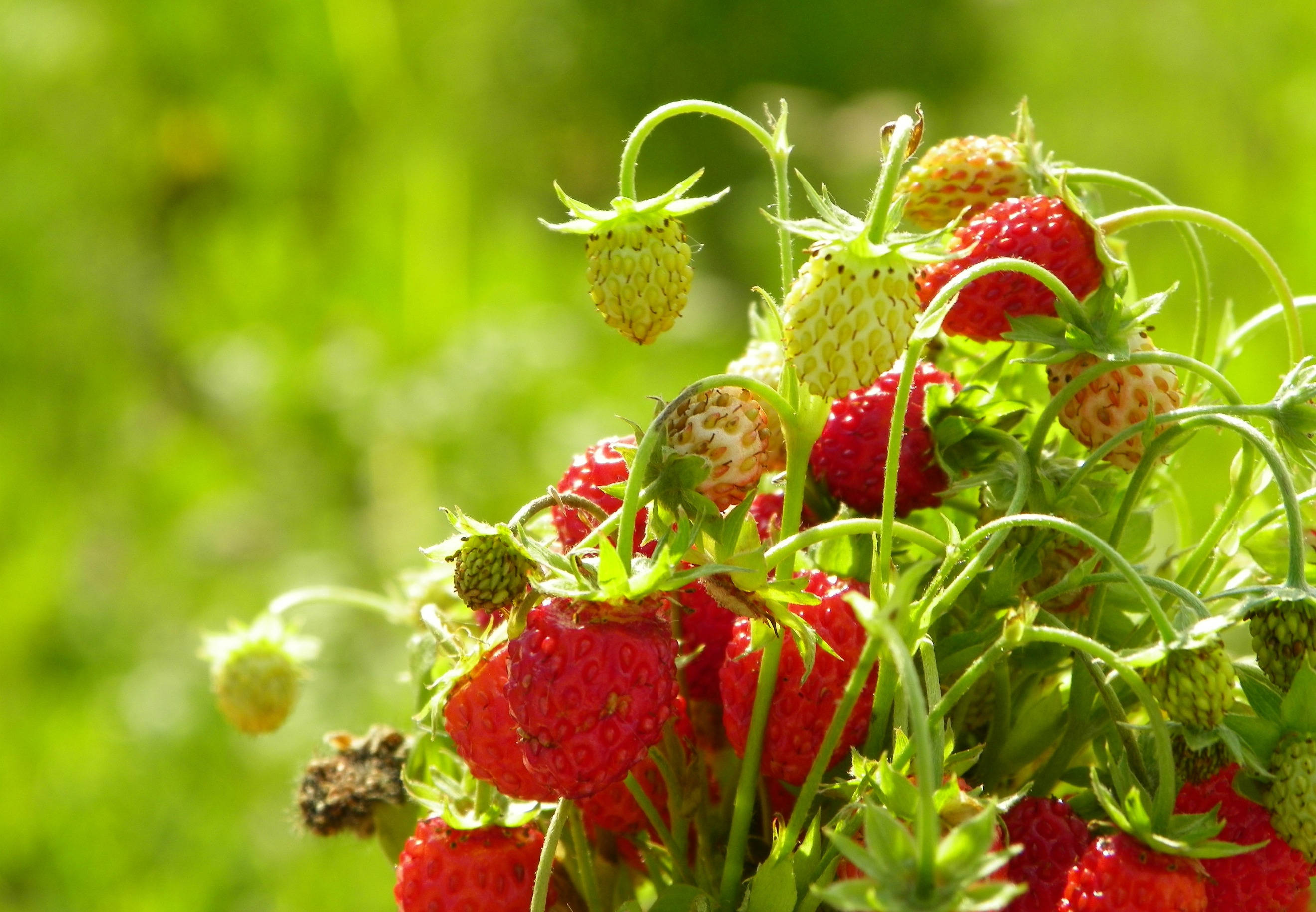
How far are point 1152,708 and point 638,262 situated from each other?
177 millimetres

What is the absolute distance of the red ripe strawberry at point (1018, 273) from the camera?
406 millimetres

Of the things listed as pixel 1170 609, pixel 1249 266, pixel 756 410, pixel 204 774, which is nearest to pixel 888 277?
pixel 756 410

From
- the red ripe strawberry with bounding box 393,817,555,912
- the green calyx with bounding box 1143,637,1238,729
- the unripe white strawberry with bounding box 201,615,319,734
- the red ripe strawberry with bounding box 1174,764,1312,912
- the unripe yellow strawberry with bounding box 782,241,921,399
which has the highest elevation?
the unripe white strawberry with bounding box 201,615,319,734

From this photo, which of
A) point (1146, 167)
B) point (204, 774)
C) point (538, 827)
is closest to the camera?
point (538, 827)

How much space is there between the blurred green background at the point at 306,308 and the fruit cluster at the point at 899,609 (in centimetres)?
120

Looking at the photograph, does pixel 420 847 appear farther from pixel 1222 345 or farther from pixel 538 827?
pixel 1222 345

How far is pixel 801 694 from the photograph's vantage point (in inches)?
15.4

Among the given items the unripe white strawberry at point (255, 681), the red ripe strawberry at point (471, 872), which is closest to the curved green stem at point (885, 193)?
the red ripe strawberry at point (471, 872)

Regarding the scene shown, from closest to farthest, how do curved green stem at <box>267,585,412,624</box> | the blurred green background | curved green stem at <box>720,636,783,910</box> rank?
curved green stem at <box>720,636,783,910</box>
curved green stem at <box>267,585,412,624</box>
the blurred green background

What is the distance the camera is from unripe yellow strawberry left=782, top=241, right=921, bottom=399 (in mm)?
333

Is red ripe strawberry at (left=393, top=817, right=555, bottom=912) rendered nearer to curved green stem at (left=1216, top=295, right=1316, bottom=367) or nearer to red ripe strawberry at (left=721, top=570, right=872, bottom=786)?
red ripe strawberry at (left=721, top=570, right=872, bottom=786)

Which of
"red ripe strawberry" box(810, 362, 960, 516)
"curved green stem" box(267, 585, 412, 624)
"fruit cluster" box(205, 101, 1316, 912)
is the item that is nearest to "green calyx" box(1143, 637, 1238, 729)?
"fruit cluster" box(205, 101, 1316, 912)

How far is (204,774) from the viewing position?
1.80 m

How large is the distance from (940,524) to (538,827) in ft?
0.54
